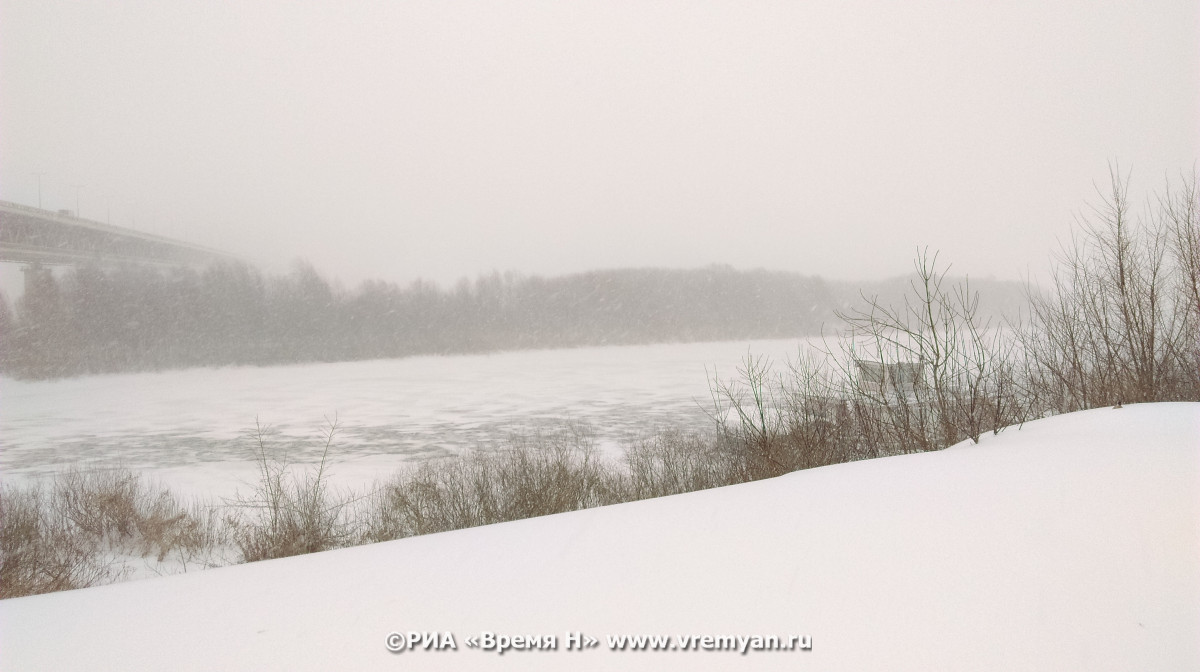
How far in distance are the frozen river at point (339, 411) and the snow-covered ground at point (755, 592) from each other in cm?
1223

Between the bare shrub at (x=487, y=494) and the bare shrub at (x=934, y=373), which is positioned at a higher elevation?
the bare shrub at (x=934, y=373)

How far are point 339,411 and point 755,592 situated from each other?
60.2 meters

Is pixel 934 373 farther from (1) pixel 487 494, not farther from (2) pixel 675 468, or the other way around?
(1) pixel 487 494

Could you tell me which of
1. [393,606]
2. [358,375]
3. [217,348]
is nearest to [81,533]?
[393,606]

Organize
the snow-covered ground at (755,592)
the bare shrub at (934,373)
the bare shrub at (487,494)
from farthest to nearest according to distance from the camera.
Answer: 1. the bare shrub at (487,494)
2. the bare shrub at (934,373)
3. the snow-covered ground at (755,592)

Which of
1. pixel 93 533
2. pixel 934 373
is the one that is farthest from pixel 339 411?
pixel 934 373

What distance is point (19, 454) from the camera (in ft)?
143

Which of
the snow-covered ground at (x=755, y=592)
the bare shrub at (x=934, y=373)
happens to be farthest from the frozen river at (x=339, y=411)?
the snow-covered ground at (x=755, y=592)

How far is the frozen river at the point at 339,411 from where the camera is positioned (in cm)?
3850

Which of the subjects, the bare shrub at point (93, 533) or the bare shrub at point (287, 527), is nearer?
the bare shrub at point (287, 527)

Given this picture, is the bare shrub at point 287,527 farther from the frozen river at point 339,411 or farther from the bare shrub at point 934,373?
the bare shrub at point 934,373

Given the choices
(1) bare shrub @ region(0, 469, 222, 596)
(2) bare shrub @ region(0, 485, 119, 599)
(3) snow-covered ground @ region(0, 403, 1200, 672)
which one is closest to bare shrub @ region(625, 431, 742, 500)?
(1) bare shrub @ region(0, 469, 222, 596)

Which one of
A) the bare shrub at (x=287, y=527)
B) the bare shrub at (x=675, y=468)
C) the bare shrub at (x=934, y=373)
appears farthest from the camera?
the bare shrub at (x=675, y=468)

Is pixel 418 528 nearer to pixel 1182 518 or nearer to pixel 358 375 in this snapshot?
pixel 1182 518
